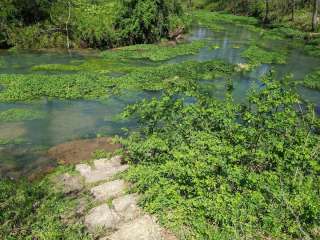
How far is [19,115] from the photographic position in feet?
77.4

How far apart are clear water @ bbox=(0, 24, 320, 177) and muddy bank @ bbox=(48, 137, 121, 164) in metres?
0.51

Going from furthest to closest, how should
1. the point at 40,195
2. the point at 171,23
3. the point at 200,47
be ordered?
the point at 171,23 → the point at 200,47 → the point at 40,195

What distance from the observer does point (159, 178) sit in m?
12.9

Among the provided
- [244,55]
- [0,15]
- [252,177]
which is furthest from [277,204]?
[0,15]

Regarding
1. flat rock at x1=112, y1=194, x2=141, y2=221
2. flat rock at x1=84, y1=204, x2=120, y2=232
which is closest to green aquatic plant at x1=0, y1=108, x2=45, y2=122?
flat rock at x1=84, y1=204, x2=120, y2=232

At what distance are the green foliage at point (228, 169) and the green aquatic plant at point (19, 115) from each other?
30.9 feet

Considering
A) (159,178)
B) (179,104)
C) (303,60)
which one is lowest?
(303,60)

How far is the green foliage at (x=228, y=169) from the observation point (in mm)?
10906

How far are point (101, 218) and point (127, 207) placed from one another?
0.91 metres

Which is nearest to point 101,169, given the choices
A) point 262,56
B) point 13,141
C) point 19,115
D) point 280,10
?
point 13,141

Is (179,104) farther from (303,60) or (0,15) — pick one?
(0,15)

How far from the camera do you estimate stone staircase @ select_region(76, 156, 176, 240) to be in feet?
37.7

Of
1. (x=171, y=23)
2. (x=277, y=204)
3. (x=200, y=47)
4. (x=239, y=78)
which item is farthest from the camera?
(x=171, y=23)

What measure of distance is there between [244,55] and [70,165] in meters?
27.8
